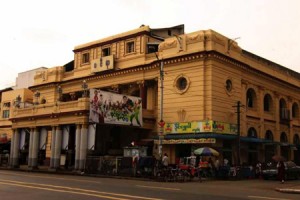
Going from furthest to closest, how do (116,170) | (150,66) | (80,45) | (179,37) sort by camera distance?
(80,45), (150,66), (179,37), (116,170)

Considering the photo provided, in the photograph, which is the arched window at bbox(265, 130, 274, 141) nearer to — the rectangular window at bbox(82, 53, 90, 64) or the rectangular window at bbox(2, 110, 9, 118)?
the rectangular window at bbox(82, 53, 90, 64)

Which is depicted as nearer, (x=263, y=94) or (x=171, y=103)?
(x=171, y=103)

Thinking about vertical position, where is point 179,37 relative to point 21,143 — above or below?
above

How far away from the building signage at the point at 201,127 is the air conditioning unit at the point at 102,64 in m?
10.8

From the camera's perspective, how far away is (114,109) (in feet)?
123

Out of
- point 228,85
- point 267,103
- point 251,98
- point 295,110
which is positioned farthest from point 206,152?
point 295,110

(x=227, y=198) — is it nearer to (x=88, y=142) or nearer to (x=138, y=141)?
(x=88, y=142)

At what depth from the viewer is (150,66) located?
42938 millimetres

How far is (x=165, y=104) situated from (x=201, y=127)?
17.7ft

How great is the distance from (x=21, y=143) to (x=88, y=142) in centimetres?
1340

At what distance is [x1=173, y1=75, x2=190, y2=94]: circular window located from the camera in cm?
3966

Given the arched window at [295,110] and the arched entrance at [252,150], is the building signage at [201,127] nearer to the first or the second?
the arched entrance at [252,150]

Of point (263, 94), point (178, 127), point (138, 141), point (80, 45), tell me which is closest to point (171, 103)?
point (178, 127)

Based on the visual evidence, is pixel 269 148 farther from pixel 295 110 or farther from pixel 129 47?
pixel 129 47
